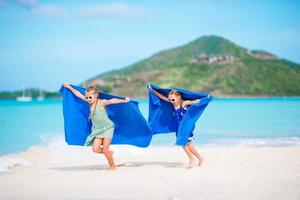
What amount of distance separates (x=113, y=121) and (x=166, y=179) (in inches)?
76.0

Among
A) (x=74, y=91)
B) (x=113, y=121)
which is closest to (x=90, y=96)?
(x=74, y=91)

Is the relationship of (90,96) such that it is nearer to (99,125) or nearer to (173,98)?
(99,125)

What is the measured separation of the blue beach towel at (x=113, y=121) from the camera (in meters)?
8.41

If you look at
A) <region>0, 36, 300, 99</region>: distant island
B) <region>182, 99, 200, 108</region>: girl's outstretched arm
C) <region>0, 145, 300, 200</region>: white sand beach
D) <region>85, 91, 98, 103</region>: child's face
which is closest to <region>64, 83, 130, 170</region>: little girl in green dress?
<region>85, 91, 98, 103</region>: child's face

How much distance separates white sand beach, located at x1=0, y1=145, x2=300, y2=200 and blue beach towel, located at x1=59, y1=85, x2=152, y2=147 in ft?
1.87

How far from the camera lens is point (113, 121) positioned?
8.67 m

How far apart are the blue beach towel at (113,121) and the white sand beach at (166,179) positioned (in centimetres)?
57

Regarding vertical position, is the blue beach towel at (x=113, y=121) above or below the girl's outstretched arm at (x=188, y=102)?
below

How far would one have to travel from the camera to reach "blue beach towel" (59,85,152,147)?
8.41 metres

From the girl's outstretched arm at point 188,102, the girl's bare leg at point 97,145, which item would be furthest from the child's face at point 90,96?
the girl's outstretched arm at point 188,102

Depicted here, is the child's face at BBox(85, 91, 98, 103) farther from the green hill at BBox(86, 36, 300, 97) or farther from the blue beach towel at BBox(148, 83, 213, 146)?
the green hill at BBox(86, 36, 300, 97)

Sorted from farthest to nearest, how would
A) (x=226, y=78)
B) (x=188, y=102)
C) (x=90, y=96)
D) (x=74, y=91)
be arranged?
(x=226, y=78) → (x=188, y=102) → (x=74, y=91) → (x=90, y=96)

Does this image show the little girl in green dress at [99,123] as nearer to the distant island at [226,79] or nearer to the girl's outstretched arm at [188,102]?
the girl's outstretched arm at [188,102]

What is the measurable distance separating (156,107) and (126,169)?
1.39 m
